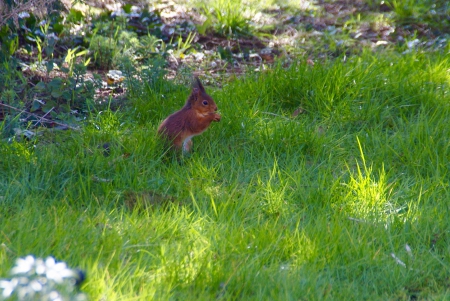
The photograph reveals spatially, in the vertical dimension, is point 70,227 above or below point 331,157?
above

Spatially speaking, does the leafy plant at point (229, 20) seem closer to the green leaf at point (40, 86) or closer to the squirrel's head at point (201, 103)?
the green leaf at point (40, 86)

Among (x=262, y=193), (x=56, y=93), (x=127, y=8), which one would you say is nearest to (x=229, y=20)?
(x=127, y=8)

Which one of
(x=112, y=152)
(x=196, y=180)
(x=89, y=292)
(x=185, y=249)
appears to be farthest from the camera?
(x=112, y=152)

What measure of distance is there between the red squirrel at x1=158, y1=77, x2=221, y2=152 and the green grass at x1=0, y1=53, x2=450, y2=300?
12cm

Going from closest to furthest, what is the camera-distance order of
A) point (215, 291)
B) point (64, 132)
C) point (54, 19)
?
point (215, 291), point (64, 132), point (54, 19)

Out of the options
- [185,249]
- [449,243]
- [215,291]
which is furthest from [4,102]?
[449,243]

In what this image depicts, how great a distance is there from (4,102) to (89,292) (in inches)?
107

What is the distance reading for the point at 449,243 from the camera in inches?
126

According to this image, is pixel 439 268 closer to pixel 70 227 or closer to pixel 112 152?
pixel 70 227

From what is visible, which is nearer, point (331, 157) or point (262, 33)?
point (331, 157)

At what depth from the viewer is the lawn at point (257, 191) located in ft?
9.22

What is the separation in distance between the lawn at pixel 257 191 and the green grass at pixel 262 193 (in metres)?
0.01

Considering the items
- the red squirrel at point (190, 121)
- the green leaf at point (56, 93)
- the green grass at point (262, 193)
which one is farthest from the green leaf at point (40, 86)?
the red squirrel at point (190, 121)

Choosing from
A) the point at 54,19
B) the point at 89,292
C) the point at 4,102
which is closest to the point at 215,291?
the point at 89,292
